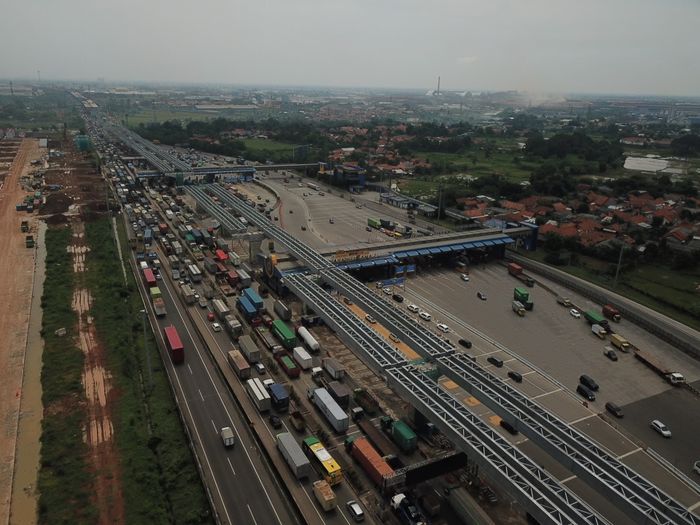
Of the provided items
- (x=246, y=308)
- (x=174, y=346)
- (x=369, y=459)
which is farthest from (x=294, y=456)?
(x=246, y=308)

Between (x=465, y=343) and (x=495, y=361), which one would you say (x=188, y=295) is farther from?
(x=495, y=361)

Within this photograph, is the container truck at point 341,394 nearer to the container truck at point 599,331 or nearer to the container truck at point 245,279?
the container truck at point 245,279

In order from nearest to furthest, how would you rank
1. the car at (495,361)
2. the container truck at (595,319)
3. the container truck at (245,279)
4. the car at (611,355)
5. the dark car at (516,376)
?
the dark car at (516,376) → the car at (495,361) → the car at (611,355) → the container truck at (595,319) → the container truck at (245,279)

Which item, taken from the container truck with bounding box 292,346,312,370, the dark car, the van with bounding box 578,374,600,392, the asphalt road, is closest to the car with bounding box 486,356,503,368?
the dark car

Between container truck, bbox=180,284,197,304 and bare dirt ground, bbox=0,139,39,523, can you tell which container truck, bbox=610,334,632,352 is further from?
bare dirt ground, bbox=0,139,39,523

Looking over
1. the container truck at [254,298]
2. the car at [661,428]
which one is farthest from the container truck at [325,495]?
the car at [661,428]

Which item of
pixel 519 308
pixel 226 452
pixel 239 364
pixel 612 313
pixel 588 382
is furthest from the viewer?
pixel 519 308
